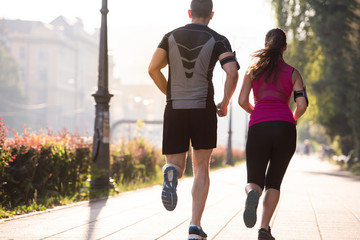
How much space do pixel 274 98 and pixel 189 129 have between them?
0.77 metres

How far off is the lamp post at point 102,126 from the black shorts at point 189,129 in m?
6.60

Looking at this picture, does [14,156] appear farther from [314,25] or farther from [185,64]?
[314,25]

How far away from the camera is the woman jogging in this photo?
537cm

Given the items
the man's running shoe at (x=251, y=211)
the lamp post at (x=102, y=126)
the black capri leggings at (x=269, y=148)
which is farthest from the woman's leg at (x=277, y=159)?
the lamp post at (x=102, y=126)

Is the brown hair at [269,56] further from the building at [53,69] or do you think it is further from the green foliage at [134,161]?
the building at [53,69]

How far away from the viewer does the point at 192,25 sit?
5566 millimetres

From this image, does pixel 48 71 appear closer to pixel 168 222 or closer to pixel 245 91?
pixel 168 222

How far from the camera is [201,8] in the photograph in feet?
18.3

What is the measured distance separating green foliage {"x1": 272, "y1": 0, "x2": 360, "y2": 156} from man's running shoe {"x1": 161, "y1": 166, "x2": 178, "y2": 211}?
21647 millimetres

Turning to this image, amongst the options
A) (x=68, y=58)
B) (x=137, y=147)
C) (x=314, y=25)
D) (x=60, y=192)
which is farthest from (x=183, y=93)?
(x=68, y=58)

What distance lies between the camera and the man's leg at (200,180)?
5.49 meters

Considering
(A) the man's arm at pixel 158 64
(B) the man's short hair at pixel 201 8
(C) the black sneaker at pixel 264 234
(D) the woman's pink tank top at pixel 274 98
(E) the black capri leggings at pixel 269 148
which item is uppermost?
(B) the man's short hair at pixel 201 8

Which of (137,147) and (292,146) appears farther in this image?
(137,147)

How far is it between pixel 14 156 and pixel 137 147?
8.76m
